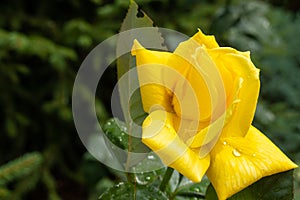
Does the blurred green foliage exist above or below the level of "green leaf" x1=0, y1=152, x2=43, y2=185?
below

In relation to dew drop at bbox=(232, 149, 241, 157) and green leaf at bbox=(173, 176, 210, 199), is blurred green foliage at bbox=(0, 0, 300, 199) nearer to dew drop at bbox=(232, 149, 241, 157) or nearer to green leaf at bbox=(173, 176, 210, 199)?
green leaf at bbox=(173, 176, 210, 199)


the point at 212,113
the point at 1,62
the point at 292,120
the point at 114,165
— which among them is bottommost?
the point at 292,120

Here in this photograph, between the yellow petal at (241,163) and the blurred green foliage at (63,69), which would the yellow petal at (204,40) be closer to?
the yellow petal at (241,163)

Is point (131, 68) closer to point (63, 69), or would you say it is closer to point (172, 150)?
point (172, 150)

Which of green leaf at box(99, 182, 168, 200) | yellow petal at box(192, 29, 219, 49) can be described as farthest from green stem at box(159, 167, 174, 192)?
yellow petal at box(192, 29, 219, 49)

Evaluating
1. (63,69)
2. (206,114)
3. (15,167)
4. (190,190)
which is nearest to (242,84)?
(206,114)

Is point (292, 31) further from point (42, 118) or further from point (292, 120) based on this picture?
point (42, 118)

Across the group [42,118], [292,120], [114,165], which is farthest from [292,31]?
[114,165]
